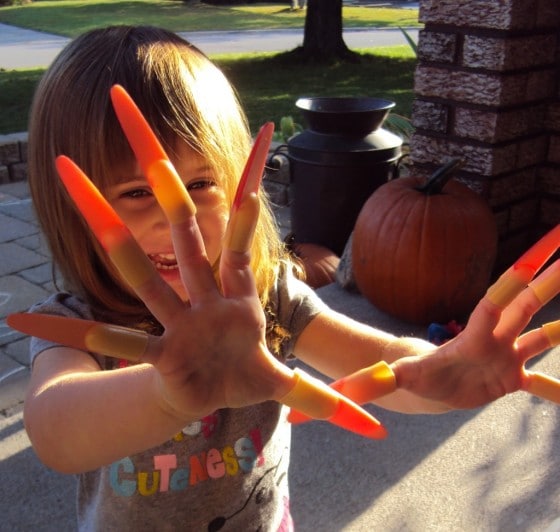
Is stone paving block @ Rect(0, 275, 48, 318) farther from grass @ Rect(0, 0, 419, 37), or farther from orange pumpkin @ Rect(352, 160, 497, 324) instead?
grass @ Rect(0, 0, 419, 37)

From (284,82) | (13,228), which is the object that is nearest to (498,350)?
(13,228)

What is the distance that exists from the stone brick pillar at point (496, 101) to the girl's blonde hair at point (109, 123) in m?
2.10

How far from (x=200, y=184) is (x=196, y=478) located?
49 centimetres

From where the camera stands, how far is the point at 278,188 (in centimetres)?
510

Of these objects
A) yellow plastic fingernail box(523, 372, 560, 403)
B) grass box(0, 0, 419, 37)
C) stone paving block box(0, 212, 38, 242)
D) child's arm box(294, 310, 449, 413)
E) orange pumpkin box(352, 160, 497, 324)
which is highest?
yellow plastic fingernail box(523, 372, 560, 403)

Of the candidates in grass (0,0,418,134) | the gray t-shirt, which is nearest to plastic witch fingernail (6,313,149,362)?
the gray t-shirt

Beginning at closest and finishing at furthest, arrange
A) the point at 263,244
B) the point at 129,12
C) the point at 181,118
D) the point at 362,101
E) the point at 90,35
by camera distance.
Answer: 1. the point at 181,118
2. the point at 90,35
3. the point at 263,244
4. the point at 362,101
5. the point at 129,12

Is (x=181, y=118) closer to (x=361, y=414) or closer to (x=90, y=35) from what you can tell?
(x=90, y=35)

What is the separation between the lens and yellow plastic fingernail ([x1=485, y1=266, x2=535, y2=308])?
77 centimetres

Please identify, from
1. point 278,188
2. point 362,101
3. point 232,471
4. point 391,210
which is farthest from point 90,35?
point 278,188

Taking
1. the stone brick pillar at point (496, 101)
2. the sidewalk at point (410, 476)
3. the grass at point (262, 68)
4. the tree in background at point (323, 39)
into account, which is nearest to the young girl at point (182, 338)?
the sidewalk at point (410, 476)

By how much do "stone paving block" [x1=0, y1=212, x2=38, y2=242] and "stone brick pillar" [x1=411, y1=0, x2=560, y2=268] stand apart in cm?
242

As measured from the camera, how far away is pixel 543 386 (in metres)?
0.84

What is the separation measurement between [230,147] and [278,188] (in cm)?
403
